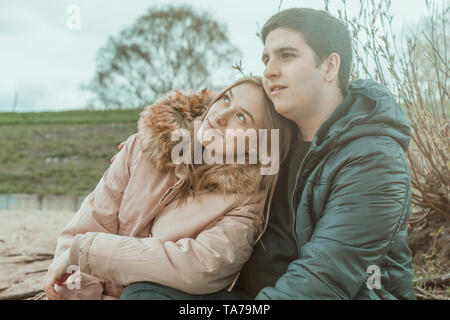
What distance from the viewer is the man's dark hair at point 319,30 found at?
193 centimetres

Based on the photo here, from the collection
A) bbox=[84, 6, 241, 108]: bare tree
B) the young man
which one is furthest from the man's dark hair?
bbox=[84, 6, 241, 108]: bare tree

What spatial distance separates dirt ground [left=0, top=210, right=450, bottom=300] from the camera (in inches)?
111

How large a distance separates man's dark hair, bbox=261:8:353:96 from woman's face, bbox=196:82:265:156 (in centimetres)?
31

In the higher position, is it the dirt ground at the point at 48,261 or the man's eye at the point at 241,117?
the man's eye at the point at 241,117

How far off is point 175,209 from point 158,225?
0.11 m

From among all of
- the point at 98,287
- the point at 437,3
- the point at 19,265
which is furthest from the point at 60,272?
the point at 437,3

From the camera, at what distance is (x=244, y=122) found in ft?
6.66

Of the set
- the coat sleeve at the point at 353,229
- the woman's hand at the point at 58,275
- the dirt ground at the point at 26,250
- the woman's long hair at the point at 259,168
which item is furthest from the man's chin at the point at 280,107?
the dirt ground at the point at 26,250

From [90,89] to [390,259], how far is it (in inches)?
317

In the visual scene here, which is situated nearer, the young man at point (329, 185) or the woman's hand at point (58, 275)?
the young man at point (329, 185)

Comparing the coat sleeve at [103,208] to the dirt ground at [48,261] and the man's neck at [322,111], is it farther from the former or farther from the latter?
the dirt ground at [48,261]

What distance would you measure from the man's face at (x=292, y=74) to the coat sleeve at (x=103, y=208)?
83 centimetres

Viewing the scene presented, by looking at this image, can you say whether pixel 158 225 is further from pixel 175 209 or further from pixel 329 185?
pixel 329 185

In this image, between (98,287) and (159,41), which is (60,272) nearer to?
(98,287)
